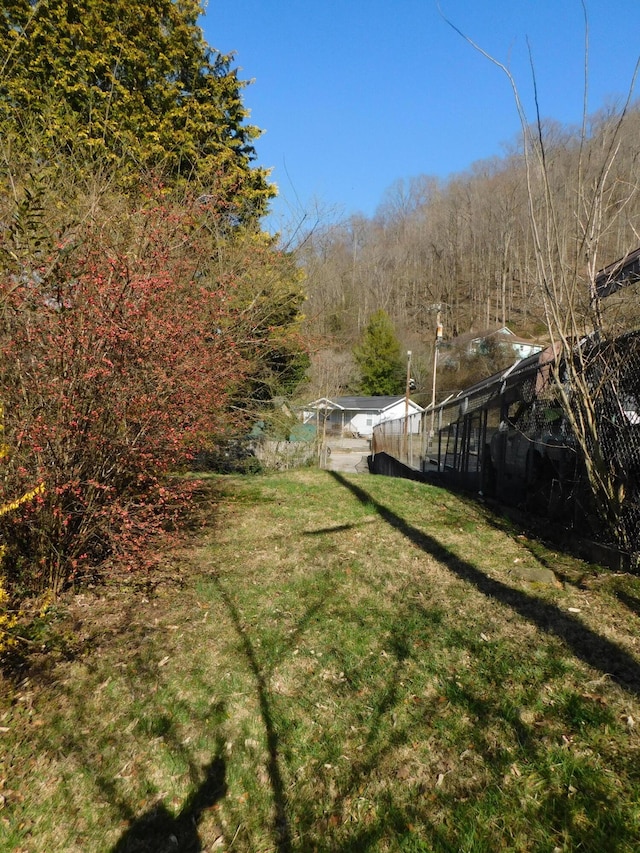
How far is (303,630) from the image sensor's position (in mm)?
3738

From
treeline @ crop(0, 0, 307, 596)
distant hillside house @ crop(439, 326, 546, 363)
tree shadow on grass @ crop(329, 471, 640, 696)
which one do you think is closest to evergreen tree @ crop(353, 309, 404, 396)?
distant hillside house @ crop(439, 326, 546, 363)

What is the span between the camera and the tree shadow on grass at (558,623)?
2982 mm

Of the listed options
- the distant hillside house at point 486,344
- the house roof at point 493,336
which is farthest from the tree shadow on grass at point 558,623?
the house roof at point 493,336

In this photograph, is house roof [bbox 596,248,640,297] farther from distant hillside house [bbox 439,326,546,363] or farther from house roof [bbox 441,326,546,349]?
house roof [bbox 441,326,546,349]

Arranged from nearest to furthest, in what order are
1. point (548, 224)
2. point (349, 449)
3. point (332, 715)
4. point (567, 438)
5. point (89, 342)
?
point (332, 715) < point (89, 342) < point (548, 224) < point (567, 438) < point (349, 449)

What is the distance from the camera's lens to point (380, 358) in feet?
156

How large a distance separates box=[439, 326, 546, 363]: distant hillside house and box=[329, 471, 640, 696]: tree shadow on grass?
34.0m

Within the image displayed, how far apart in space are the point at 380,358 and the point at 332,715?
45.8 metres

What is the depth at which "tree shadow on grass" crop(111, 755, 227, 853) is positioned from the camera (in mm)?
2096

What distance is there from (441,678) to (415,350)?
151ft

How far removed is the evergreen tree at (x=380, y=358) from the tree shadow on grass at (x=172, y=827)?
146ft

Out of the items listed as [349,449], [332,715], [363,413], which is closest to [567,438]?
[332,715]

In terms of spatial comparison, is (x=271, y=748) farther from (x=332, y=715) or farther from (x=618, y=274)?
(x=618, y=274)

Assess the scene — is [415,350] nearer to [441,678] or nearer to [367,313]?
[367,313]
